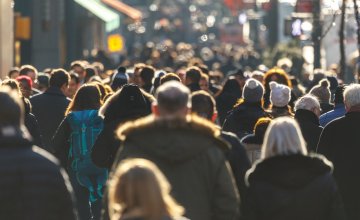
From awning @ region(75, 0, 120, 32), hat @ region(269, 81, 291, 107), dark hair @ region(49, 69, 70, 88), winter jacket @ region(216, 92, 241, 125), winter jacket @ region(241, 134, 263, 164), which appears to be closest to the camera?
winter jacket @ region(241, 134, 263, 164)

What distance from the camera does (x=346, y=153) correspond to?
38.5ft

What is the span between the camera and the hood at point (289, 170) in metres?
8.80

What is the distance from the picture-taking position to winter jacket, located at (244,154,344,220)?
887cm

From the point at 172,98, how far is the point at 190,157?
387 mm

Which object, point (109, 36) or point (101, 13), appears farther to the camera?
point (109, 36)

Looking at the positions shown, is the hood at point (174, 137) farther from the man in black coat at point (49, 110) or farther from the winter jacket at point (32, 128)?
the man in black coat at point (49, 110)

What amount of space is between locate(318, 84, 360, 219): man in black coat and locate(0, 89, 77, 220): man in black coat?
3.96m

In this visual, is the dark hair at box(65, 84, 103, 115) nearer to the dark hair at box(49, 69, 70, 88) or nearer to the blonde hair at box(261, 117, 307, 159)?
the dark hair at box(49, 69, 70, 88)

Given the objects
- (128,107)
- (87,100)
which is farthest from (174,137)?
(87,100)

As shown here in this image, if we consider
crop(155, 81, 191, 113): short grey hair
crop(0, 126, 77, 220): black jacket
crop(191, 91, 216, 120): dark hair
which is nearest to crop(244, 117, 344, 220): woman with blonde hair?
crop(155, 81, 191, 113): short grey hair

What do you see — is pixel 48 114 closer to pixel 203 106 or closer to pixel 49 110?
pixel 49 110

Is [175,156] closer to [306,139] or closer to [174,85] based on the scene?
[174,85]

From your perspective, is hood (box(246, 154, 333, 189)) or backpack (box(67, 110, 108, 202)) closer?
hood (box(246, 154, 333, 189))

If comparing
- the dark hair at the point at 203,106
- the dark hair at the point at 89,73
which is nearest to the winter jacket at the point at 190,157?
the dark hair at the point at 203,106
